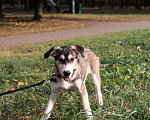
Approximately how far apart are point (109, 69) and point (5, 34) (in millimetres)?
9238

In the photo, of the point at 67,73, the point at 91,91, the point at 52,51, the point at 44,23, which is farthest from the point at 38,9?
the point at 67,73

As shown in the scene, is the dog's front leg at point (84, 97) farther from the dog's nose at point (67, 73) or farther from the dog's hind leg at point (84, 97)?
the dog's nose at point (67, 73)

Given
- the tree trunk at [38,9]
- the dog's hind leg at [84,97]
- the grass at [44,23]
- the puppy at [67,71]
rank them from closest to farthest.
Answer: the puppy at [67,71]
the dog's hind leg at [84,97]
the grass at [44,23]
the tree trunk at [38,9]

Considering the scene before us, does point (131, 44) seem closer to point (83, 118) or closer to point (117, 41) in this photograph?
point (117, 41)

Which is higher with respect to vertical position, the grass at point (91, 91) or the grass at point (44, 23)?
the grass at point (44, 23)

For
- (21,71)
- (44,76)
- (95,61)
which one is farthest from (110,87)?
(21,71)

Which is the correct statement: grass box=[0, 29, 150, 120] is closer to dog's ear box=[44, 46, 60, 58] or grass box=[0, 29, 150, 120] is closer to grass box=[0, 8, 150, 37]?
dog's ear box=[44, 46, 60, 58]

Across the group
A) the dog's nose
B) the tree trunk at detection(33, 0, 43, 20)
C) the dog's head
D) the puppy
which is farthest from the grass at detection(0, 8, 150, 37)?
the dog's nose

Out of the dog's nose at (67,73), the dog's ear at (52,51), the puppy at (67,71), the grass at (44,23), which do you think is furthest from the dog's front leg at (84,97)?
the grass at (44,23)

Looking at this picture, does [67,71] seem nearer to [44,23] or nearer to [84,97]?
[84,97]

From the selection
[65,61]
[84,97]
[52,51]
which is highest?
[52,51]

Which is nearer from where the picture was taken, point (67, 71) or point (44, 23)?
point (67, 71)

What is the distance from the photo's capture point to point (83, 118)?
335cm

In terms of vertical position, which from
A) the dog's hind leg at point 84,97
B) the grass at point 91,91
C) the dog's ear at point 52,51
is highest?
the dog's ear at point 52,51
